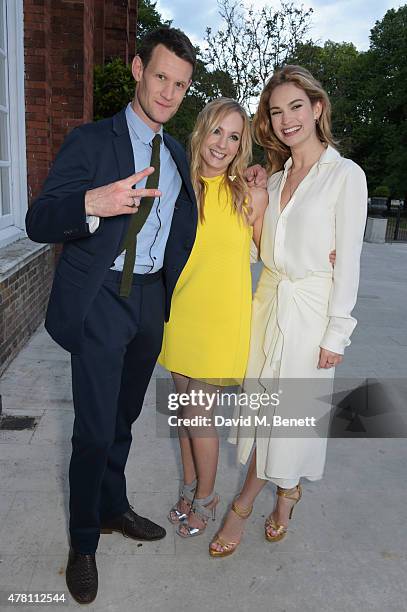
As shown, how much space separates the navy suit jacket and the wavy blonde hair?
45 cm

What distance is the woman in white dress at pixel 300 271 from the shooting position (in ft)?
7.27

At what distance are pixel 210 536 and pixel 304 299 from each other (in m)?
1.25

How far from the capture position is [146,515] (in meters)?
2.76

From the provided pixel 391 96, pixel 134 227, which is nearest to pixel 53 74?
pixel 134 227

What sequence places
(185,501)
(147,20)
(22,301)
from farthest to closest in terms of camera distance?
(147,20), (22,301), (185,501)

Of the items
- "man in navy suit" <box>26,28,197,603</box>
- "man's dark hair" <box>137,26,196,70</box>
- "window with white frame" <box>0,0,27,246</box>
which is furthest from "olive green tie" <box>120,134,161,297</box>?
"window with white frame" <box>0,0,27,246</box>

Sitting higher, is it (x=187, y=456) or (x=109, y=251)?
(x=109, y=251)

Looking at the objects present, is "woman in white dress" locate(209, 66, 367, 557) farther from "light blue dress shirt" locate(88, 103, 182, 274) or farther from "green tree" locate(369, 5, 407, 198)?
"green tree" locate(369, 5, 407, 198)

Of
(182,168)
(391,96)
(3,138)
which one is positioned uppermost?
(391,96)

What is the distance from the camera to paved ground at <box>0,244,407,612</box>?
2240 millimetres

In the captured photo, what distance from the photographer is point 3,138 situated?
5.34 meters

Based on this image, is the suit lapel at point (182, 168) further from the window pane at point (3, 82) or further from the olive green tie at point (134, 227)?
the window pane at point (3, 82)

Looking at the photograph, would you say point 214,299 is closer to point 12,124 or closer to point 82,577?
point 82,577

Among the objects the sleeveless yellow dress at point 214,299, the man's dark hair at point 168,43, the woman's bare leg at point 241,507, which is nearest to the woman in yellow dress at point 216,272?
the sleeveless yellow dress at point 214,299
